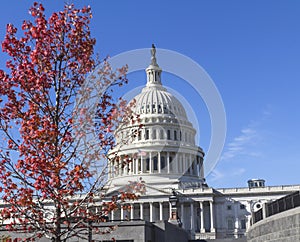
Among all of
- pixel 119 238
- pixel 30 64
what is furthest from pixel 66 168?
pixel 119 238

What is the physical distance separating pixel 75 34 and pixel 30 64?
2013 millimetres

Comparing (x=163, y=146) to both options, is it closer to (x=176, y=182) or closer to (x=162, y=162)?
(x=162, y=162)

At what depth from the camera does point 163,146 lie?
4879 inches

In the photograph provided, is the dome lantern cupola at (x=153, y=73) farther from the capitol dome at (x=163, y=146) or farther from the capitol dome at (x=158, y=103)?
the capitol dome at (x=158, y=103)

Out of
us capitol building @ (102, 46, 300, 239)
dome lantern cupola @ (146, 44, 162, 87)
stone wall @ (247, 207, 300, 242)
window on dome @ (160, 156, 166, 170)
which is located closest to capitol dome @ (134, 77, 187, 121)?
us capitol building @ (102, 46, 300, 239)

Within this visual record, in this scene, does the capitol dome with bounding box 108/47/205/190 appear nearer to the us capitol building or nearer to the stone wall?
the us capitol building

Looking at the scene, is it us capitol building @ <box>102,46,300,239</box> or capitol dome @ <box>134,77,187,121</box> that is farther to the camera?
capitol dome @ <box>134,77,187,121</box>

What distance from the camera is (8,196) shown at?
15812mm

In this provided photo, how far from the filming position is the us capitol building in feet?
359

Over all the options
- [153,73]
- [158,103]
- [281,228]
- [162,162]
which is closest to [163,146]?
[162,162]

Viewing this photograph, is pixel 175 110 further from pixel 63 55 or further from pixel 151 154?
pixel 63 55

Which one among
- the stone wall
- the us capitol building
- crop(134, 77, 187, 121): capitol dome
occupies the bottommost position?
the stone wall

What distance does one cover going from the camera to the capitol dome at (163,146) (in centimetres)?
11991

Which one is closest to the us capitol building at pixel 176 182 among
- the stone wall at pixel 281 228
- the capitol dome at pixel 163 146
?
the capitol dome at pixel 163 146
